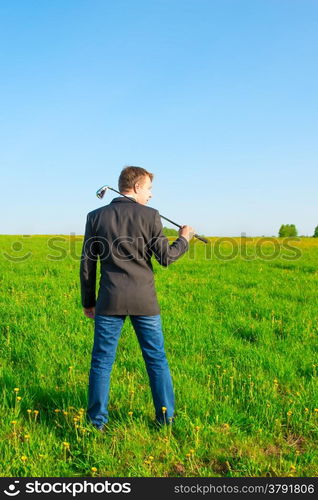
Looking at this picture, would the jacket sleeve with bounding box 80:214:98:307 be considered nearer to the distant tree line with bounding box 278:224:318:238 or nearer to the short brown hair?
the short brown hair

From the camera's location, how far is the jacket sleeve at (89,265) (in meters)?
4.04

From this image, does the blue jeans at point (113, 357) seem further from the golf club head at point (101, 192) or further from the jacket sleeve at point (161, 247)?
the golf club head at point (101, 192)

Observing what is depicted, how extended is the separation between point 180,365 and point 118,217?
104 inches

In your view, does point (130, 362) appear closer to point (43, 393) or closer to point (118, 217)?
point (43, 393)

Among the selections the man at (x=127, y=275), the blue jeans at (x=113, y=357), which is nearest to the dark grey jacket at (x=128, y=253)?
the man at (x=127, y=275)

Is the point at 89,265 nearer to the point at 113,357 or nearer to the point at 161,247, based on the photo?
the point at 161,247

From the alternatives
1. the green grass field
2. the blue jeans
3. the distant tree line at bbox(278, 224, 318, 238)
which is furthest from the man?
the distant tree line at bbox(278, 224, 318, 238)

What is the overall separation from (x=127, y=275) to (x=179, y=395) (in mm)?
1742

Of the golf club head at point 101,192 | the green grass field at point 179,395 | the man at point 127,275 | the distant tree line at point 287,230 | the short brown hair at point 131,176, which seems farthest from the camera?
the distant tree line at point 287,230

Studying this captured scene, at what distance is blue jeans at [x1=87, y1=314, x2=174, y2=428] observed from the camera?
388 cm

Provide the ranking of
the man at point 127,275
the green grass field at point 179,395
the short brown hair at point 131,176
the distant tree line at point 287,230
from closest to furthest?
the green grass field at point 179,395, the man at point 127,275, the short brown hair at point 131,176, the distant tree line at point 287,230

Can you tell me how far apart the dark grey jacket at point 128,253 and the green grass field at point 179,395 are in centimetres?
120

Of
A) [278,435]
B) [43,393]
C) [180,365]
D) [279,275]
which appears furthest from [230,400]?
[279,275]

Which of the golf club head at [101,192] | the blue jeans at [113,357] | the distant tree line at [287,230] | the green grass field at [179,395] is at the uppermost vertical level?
the distant tree line at [287,230]
